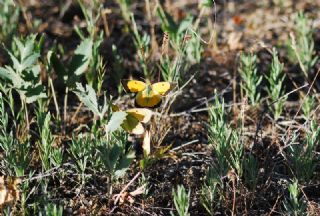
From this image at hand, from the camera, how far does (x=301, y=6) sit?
379 cm

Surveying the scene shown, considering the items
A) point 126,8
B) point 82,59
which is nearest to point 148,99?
point 82,59

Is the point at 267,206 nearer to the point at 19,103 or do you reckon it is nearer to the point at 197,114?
the point at 197,114

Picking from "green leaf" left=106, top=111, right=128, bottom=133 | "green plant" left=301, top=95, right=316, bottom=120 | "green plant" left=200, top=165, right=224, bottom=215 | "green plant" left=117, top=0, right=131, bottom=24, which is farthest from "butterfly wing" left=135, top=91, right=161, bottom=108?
"green plant" left=117, top=0, right=131, bottom=24

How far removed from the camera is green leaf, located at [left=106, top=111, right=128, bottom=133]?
2143mm

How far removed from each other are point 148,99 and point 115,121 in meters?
0.27

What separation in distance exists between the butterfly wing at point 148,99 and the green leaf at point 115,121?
22 centimetres

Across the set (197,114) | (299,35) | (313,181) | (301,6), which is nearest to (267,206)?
(313,181)

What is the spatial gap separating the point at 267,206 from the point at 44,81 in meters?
1.48

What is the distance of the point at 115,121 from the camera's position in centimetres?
216

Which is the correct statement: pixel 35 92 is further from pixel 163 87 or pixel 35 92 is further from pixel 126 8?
pixel 126 8

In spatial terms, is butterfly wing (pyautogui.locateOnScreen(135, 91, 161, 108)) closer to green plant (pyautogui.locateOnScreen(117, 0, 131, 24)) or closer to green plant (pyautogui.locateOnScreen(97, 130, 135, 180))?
green plant (pyautogui.locateOnScreen(97, 130, 135, 180))

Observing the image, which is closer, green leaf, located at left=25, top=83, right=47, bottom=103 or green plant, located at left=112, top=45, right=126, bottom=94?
green leaf, located at left=25, top=83, right=47, bottom=103

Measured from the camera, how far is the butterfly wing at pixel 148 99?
2373 millimetres

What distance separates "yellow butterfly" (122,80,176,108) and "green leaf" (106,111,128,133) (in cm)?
22
